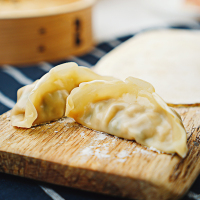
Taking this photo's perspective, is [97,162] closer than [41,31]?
Yes

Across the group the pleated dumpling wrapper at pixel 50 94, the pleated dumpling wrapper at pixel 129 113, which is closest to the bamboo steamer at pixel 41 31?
the pleated dumpling wrapper at pixel 50 94

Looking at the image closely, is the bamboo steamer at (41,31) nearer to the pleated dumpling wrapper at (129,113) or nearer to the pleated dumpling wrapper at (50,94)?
the pleated dumpling wrapper at (50,94)

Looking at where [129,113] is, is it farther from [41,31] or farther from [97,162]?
[41,31]

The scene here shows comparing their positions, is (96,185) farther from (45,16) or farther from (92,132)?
(45,16)

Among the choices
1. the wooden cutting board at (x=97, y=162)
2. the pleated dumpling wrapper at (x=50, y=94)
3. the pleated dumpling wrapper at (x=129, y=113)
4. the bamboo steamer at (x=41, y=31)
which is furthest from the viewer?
the bamboo steamer at (x=41, y=31)

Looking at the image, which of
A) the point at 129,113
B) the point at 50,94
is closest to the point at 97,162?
the point at 129,113

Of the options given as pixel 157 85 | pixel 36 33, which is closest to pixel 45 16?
pixel 36 33
